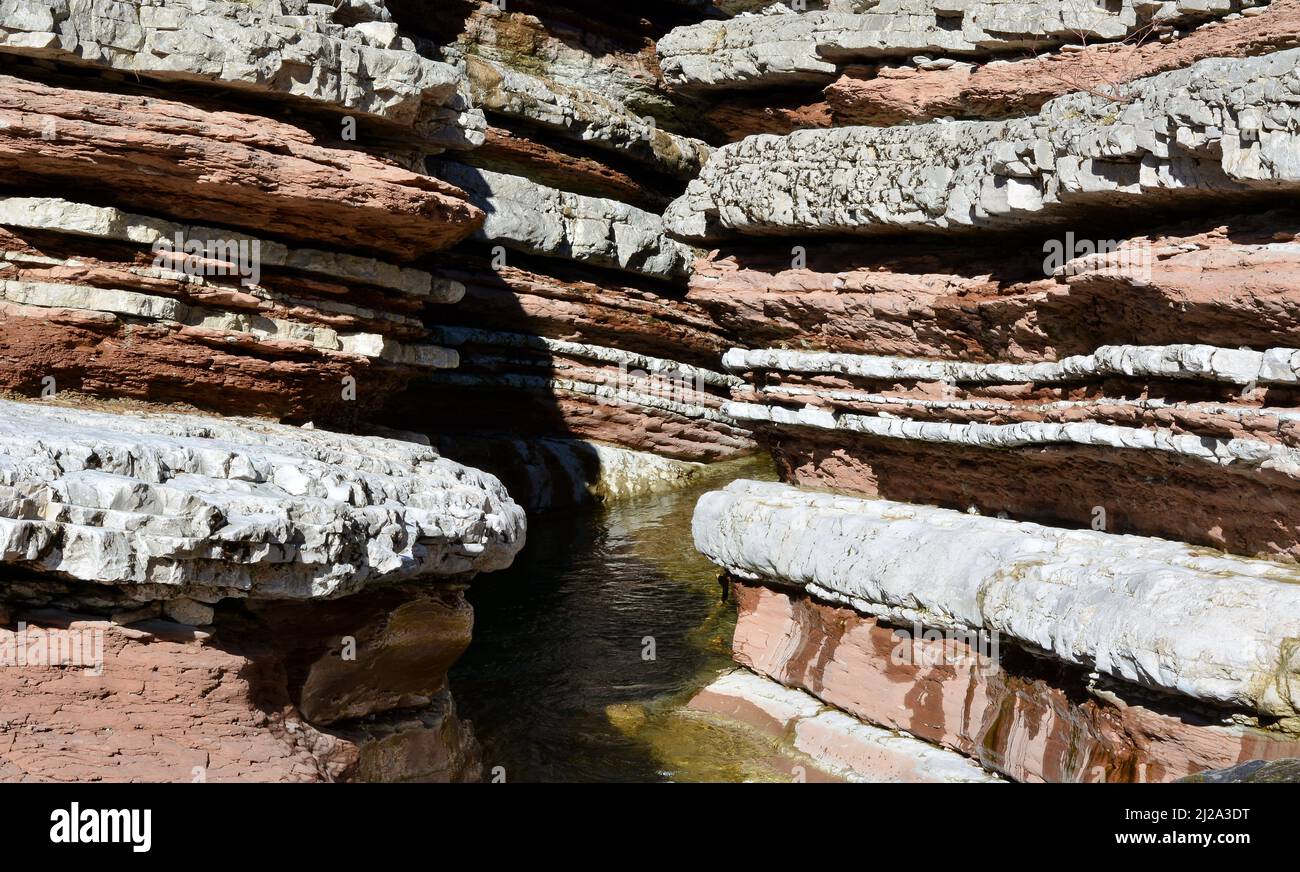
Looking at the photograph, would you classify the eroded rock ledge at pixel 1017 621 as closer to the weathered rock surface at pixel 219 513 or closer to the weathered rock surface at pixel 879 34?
the weathered rock surface at pixel 219 513

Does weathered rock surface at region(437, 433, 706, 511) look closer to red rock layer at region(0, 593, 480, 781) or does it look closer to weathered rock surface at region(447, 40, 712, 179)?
weathered rock surface at region(447, 40, 712, 179)

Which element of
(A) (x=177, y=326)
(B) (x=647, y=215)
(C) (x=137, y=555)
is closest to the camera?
(C) (x=137, y=555)

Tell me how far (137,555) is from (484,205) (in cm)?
799

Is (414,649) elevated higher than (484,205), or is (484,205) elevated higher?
(484,205)

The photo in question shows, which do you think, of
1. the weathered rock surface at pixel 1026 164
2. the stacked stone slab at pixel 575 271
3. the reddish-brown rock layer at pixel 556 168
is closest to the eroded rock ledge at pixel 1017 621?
the weathered rock surface at pixel 1026 164

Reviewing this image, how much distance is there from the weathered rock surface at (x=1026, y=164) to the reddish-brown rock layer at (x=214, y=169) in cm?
208

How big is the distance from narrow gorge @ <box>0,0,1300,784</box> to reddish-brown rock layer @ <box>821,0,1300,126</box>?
0.03m

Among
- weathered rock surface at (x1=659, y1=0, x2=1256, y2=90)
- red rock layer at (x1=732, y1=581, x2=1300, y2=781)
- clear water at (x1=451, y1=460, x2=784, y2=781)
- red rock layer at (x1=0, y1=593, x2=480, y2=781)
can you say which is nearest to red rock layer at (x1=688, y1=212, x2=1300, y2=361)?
weathered rock surface at (x1=659, y1=0, x2=1256, y2=90)

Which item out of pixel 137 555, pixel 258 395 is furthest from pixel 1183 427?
pixel 258 395

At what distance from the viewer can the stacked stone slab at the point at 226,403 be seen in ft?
16.6

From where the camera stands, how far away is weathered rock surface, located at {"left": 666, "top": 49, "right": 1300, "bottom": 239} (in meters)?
5.75

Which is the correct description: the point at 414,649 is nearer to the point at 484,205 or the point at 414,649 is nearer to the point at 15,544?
the point at 15,544

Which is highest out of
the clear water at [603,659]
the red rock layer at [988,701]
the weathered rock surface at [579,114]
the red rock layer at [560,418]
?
the weathered rock surface at [579,114]

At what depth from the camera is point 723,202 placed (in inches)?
368
